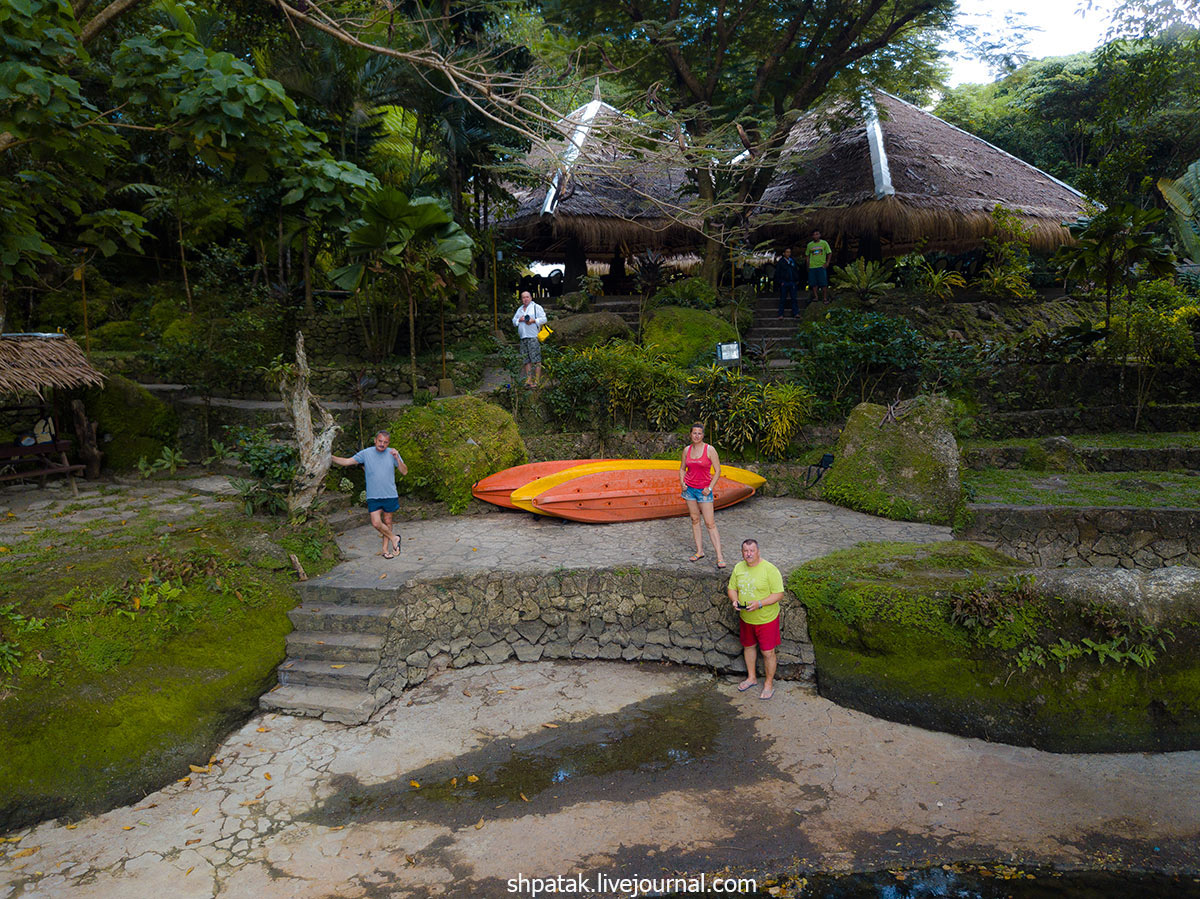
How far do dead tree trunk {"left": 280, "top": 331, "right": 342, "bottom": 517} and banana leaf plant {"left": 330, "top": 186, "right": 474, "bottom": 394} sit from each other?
2.35m

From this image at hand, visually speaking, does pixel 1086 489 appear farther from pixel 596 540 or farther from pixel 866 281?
pixel 866 281

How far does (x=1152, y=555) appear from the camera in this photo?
7.91 meters

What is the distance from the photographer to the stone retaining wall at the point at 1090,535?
25.5 feet

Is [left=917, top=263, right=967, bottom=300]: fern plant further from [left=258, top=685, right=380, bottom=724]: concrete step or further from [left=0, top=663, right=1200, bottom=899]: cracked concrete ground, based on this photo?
[left=258, top=685, right=380, bottom=724]: concrete step

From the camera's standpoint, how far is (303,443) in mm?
7668

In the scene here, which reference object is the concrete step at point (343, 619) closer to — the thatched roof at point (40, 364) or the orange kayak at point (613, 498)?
the orange kayak at point (613, 498)

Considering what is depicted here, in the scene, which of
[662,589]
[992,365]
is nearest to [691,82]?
[992,365]

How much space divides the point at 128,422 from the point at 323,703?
6533 millimetres

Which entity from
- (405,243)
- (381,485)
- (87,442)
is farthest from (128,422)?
(381,485)

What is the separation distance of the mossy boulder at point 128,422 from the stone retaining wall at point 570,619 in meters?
5.93

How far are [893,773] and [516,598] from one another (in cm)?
355

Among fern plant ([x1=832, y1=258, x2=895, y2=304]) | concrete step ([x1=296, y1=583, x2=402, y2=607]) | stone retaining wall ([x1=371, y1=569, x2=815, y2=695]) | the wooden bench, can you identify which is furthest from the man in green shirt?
the wooden bench

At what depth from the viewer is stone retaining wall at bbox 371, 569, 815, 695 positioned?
22.1ft

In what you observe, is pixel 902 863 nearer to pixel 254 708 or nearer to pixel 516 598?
pixel 516 598
